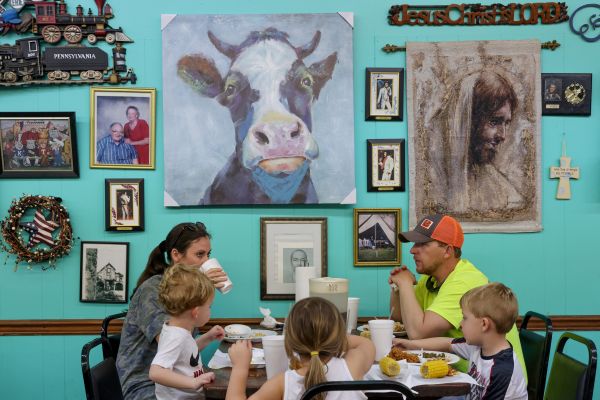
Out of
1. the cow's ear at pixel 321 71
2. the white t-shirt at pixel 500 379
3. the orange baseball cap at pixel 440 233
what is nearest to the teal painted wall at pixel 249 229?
the cow's ear at pixel 321 71

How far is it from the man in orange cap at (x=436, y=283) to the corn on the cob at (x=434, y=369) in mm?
489

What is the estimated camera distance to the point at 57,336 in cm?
374

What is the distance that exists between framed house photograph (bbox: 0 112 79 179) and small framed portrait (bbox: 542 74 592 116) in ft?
8.67

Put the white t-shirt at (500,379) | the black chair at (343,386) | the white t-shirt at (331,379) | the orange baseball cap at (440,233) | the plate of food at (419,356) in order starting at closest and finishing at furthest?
the black chair at (343,386)
the white t-shirt at (331,379)
the white t-shirt at (500,379)
the plate of food at (419,356)
the orange baseball cap at (440,233)

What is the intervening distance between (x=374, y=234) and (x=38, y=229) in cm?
186

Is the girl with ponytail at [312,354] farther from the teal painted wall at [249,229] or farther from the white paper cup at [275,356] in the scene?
the teal painted wall at [249,229]

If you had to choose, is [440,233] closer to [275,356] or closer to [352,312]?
[352,312]

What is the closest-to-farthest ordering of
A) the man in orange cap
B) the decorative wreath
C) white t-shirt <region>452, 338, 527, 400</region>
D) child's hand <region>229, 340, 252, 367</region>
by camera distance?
child's hand <region>229, 340, 252, 367</region> < white t-shirt <region>452, 338, 527, 400</region> < the man in orange cap < the decorative wreath

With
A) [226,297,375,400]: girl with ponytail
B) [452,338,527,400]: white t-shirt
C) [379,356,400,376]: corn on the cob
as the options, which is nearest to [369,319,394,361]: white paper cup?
[379,356,400,376]: corn on the cob

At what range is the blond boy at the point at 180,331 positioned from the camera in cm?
229

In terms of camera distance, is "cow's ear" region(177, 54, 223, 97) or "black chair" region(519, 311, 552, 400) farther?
"cow's ear" region(177, 54, 223, 97)

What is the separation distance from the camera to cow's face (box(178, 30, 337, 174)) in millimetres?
3709

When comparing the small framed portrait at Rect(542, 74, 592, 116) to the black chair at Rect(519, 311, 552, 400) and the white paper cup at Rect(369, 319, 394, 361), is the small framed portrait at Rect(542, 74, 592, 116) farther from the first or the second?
the white paper cup at Rect(369, 319, 394, 361)

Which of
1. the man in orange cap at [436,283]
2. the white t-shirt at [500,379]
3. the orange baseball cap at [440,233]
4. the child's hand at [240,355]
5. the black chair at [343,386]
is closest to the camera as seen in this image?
the black chair at [343,386]
